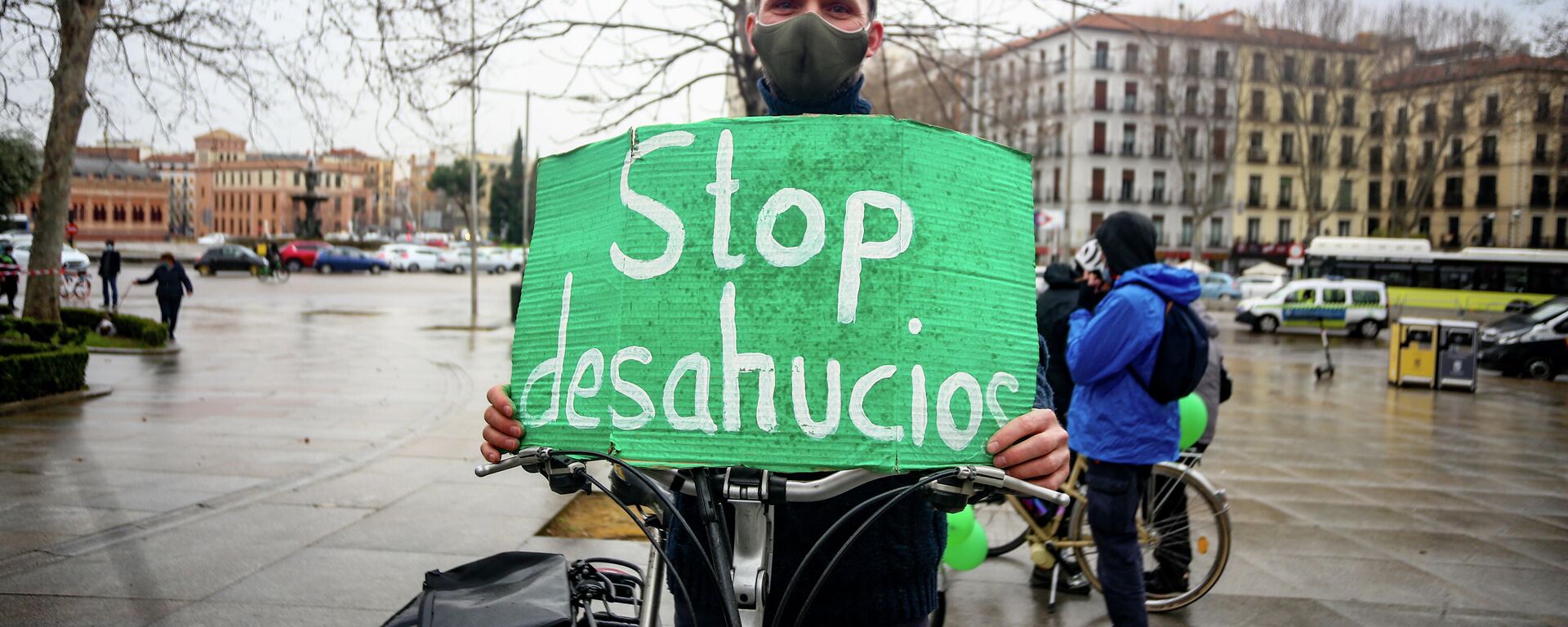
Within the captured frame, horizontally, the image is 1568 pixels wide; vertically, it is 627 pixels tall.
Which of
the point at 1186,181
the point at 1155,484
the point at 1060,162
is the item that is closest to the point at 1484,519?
the point at 1155,484

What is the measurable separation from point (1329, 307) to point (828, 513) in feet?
109

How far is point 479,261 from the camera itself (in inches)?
2323

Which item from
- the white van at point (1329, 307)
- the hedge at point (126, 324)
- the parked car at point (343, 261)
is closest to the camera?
the hedge at point (126, 324)

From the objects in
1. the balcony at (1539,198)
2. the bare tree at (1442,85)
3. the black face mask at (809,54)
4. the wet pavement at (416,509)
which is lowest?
the wet pavement at (416,509)

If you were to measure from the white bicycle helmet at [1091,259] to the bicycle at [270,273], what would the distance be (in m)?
41.7

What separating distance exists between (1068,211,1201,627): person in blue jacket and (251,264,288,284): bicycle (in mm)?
42544

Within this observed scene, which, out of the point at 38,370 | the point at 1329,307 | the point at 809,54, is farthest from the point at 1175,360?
the point at 1329,307

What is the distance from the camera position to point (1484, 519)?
712 cm

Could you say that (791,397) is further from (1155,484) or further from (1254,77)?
(1254,77)

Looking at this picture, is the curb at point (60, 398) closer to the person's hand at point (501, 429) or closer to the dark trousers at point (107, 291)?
the person's hand at point (501, 429)

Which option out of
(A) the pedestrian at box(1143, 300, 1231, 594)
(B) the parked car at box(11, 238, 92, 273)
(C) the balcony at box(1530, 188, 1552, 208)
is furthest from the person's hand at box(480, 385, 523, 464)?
(C) the balcony at box(1530, 188, 1552, 208)

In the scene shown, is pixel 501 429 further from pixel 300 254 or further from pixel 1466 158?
pixel 1466 158

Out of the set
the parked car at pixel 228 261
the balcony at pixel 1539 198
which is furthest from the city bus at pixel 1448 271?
the parked car at pixel 228 261

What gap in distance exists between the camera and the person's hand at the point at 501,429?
1693mm
